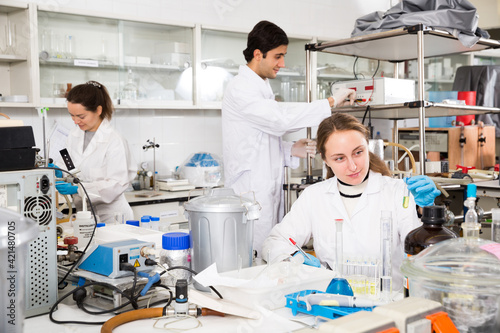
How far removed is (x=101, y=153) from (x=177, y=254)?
5.49 feet

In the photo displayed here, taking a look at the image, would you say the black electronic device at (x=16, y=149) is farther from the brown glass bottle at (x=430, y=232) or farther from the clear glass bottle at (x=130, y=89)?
the clear glass bottle at (x=130, y=89)

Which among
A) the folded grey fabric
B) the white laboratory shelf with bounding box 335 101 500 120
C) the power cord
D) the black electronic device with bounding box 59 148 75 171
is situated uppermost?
the folded grey fabric

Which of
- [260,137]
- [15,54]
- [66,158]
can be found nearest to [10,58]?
[15,54]

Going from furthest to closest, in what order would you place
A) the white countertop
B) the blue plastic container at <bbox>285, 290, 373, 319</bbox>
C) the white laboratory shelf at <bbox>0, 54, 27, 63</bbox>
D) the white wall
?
1. the white wall
2. the white countertop
3. the white laboratory shelf at <bbox>0, 54, 27, 63</bbox>
4. the blue plastic container at <bbox>285, 290, 373, 319</bbox>

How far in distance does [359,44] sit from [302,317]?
2236 millimetres

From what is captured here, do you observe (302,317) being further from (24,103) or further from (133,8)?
(133,8)

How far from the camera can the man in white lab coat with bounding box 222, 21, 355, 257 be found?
2.85 metres

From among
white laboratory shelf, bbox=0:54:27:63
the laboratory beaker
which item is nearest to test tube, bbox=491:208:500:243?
the laboratory beaker

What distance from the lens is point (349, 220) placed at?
2.04m

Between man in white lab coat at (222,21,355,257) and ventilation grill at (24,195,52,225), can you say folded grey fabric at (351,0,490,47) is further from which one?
ventilation grill at (24,195,52,225)

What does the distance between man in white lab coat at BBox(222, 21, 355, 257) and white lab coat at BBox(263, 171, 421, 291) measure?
0.75 metres

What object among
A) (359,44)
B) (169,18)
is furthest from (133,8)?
(359,44)

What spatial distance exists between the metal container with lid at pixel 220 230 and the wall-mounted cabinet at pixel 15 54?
2.36 metres

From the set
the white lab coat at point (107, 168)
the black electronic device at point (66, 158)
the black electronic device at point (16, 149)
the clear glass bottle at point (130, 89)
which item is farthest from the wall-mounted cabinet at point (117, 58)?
the black electronic device at point (16, 149)
